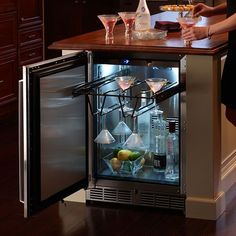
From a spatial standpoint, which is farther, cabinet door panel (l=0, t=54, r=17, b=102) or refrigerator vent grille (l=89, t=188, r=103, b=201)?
cabinet door panel (l=0, t=54, r=17, b=102)

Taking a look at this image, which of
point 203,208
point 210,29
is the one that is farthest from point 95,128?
point 210,29

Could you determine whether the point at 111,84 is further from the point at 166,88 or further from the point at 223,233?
the point at 223,233

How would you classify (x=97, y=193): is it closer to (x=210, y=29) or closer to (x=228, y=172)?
(x=228, y=172)

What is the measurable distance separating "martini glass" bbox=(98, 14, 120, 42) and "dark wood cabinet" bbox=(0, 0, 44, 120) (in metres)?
2.16

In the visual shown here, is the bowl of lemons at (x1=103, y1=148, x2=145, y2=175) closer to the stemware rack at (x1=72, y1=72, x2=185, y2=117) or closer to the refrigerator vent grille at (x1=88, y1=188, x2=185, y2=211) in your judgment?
the refrigerator vent grille at (x1=88, y1=188, x2=185, y2=211)

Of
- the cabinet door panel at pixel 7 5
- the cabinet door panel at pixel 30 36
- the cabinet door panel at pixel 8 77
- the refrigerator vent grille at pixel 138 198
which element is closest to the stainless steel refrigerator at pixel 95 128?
the refrigerator vent grille at pixel 138 198

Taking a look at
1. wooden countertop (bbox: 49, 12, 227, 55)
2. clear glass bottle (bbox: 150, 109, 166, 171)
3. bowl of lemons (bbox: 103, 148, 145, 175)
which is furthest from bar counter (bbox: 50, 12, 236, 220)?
bowl of lemons (bbox: 103, 148, 145, 175)

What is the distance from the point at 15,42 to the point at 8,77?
13.6 inches

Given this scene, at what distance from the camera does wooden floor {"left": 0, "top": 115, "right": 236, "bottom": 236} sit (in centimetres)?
367

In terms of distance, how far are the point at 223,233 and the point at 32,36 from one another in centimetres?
358

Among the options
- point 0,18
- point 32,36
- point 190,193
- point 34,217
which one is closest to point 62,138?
point 34,217

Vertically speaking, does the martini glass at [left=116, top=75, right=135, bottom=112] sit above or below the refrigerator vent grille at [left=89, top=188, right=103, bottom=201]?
above

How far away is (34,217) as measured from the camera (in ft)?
12.8

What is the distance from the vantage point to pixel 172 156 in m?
4.03
